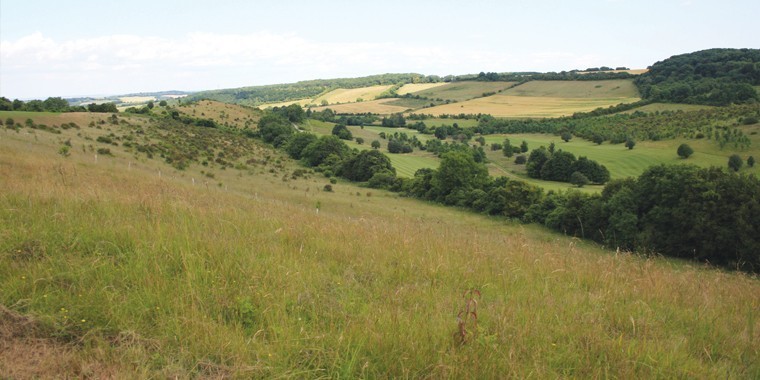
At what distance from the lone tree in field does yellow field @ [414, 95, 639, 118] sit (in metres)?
57.7

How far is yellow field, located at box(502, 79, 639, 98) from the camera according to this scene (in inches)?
5659

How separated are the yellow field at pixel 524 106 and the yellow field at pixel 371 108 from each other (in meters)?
12.9

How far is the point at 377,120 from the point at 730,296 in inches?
5671

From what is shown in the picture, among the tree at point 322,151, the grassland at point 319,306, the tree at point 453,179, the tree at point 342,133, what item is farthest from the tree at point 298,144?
the grassland at point 319,306

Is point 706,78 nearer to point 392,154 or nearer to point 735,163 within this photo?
point 735,163

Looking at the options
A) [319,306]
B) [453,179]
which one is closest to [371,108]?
[453,179]

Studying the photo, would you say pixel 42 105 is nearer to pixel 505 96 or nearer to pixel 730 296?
pixel 730 296

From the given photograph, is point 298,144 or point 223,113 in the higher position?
point 223,113

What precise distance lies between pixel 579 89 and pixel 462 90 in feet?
158

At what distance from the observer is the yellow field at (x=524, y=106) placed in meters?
132

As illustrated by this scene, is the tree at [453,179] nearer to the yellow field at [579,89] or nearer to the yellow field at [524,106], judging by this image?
the yellow field at [524,106]

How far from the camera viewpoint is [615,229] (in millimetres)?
38938

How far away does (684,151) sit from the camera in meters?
72.3

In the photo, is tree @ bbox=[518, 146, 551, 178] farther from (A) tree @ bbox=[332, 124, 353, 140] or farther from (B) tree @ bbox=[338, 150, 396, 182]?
(A) tree @ bbox=[332, 124, 353, 140]
